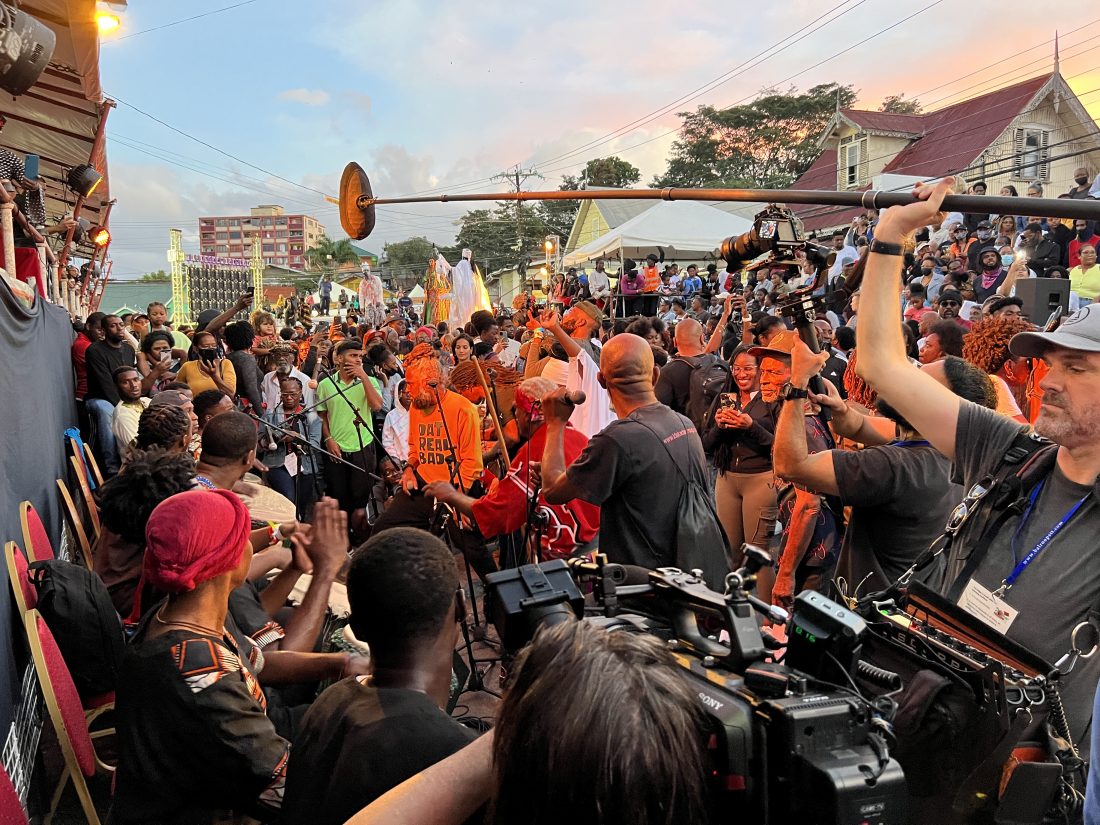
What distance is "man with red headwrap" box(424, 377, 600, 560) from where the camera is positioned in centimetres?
421

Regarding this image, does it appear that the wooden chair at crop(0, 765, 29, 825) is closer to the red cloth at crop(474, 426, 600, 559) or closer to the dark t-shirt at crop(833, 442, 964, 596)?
the red cloth at crop(474, 426, 600, 559)

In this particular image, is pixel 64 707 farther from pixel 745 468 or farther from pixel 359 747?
pixel 745 468

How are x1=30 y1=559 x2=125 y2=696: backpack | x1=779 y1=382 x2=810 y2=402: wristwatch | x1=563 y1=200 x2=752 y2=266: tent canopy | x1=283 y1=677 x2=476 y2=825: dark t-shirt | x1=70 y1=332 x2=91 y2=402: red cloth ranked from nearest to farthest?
x1=283 y1=677 x2=476 y2=825: dark t-shirt → x1=779 y1=382 x2=810 y2=402: wristwatch → x1=30 y1=559 x2=125 y2=696: backpack → x1=70 y1=332 x2=91 y2=402: red cloth → x1=563 y1=200 x2=752 y2=266: tent canopy

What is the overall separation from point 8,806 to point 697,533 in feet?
8.55

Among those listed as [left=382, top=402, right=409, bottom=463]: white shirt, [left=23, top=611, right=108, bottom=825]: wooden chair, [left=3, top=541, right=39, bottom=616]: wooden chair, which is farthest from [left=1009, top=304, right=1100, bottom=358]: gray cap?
[left=382, top=402, right=409, bottom=463]: white shirt

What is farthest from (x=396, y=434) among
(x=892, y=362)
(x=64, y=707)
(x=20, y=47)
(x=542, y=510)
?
(x=892, y=362)

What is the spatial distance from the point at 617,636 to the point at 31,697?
3.73 metres

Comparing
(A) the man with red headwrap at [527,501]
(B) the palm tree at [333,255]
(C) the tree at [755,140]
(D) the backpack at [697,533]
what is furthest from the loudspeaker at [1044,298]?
(B) the palm tree at [333,255]

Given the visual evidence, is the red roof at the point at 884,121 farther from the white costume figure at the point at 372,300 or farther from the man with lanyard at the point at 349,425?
the man with lanyard at the point at 349,425

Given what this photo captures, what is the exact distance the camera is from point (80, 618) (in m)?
3.19

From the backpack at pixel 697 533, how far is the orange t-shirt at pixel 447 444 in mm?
2439

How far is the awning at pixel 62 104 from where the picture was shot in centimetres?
687

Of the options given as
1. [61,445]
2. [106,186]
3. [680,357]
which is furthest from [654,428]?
[106,186]

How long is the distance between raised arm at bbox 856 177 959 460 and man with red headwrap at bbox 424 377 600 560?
1833 millimetres
